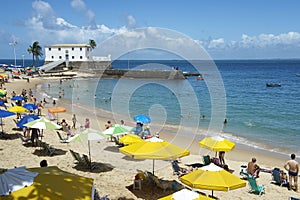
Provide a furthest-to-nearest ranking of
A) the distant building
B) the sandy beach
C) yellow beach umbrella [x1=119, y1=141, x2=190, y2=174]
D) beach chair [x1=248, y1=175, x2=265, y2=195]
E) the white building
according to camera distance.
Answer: the white building
the distant building
beach chair [x1=248, y1=175, x2=265, y2=195]
the sandy beach
yellow beach umbrella [x1=119, y1=141, x2=190, y2=174]

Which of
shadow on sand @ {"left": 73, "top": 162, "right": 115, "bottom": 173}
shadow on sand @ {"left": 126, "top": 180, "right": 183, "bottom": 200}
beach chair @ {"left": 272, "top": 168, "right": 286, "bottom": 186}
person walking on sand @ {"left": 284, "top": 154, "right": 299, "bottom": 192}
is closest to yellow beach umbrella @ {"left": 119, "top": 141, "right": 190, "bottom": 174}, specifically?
shadow on sand @ {"left": 126, "top": 180, "right": 183, "bottom": 200}

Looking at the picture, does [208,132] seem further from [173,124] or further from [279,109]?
[279,109]

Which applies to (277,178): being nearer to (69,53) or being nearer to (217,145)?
(217,145)

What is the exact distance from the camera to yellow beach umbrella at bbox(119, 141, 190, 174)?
8.61 metres

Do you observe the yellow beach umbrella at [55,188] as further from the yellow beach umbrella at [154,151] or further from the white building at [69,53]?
the white building at [69,53]

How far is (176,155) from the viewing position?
873cm

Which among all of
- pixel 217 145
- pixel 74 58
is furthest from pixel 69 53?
pixel 217 145

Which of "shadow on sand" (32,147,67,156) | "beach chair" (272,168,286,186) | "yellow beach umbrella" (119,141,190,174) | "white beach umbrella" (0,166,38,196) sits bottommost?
"beach chair" (272,168,286,186)

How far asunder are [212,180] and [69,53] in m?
77.5

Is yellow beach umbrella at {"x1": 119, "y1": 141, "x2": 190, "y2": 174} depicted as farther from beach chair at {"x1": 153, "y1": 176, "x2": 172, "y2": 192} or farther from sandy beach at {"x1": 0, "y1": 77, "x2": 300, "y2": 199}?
sandy beach at {"x1": 0, "y1": 77, "x2": 300, "y2": 199}

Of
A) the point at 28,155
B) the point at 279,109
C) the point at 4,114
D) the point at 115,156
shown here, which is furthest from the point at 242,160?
the point at 279,109

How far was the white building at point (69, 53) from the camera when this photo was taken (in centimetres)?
7993

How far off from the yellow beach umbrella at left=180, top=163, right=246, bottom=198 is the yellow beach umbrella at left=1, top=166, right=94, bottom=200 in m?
2.75

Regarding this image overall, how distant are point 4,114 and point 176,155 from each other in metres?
8.80
